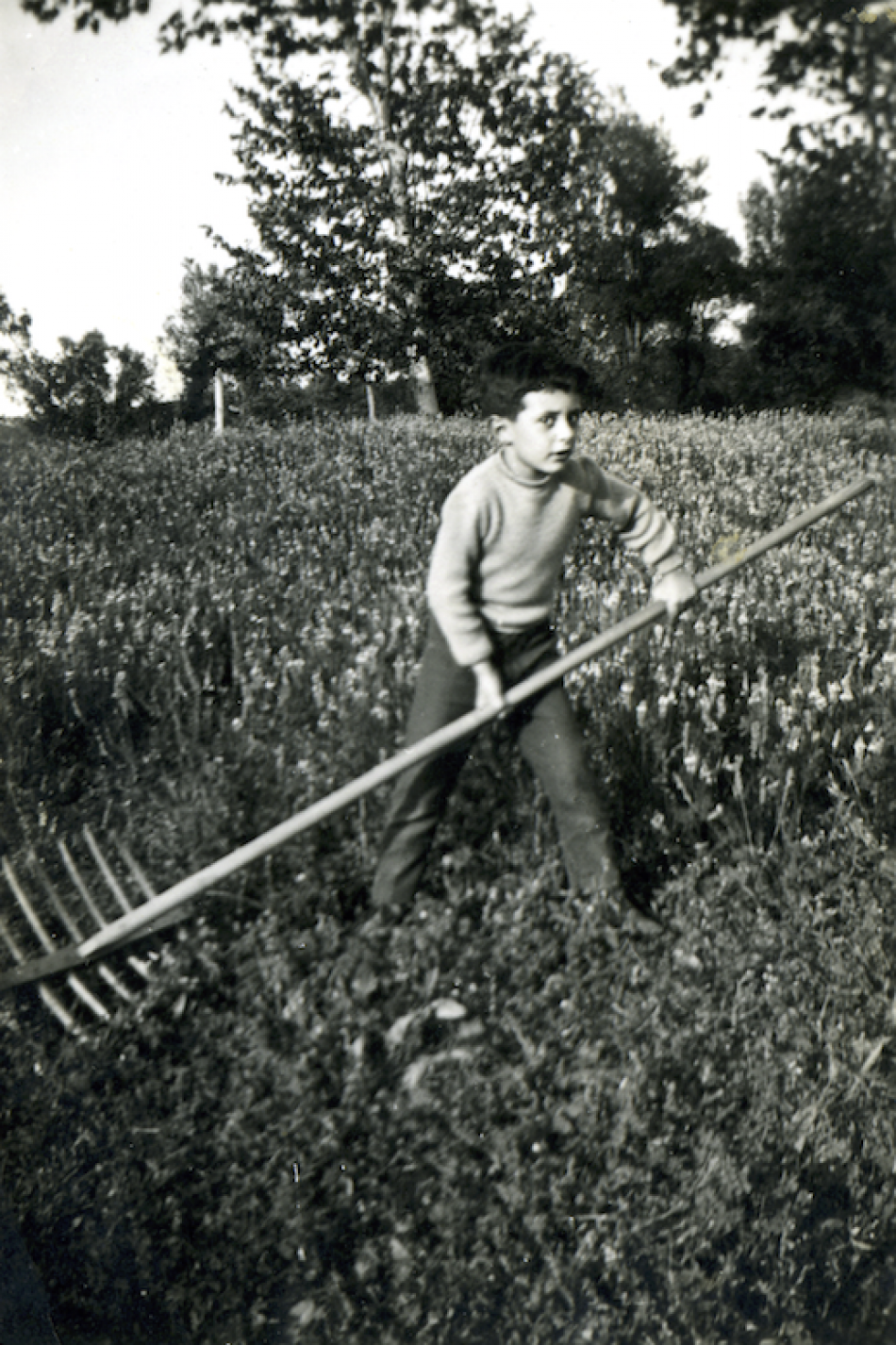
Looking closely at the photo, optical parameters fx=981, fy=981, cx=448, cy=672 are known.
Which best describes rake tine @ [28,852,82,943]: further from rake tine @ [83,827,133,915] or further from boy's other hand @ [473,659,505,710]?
boy's other hand @ [473,659,505,710]

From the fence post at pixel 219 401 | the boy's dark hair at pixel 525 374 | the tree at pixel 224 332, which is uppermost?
the tree at pixel 224 332

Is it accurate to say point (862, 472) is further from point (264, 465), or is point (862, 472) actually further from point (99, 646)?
point (99, 646)

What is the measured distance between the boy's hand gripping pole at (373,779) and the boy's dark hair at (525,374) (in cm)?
64

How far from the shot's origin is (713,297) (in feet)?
7.13

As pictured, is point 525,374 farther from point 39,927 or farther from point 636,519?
point 39,927

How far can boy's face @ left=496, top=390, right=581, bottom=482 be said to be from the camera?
2.27 meters

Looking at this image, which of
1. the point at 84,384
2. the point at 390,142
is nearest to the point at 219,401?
the point at 84,384

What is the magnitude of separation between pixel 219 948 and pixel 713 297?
6.64ft

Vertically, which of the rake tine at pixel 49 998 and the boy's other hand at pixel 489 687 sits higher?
the boy's other hand at pixel 489 687

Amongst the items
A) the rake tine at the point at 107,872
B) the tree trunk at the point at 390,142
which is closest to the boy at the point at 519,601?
the tree trunk at the point at 390,142

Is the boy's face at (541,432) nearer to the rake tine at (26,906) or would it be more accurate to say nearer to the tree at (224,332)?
the tree at (224,332)

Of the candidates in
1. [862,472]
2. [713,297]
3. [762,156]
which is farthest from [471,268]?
[862,472]

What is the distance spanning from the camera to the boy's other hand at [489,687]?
2.48 meters

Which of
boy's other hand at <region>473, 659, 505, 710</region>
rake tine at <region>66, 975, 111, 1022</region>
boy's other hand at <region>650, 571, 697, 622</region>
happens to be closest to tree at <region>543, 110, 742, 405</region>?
boy's other hand at <region>650, 571, 697, 622</region>
